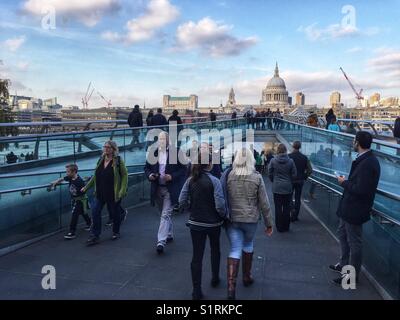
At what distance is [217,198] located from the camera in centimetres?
450

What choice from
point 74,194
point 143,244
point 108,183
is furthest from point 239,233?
point 74,194

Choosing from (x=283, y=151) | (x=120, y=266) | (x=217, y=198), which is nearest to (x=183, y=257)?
(x=120, y=266)

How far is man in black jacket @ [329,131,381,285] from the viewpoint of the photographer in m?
4.59

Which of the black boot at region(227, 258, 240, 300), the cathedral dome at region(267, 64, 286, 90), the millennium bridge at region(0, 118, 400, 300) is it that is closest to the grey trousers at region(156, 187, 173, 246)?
the millennium bridge at region(0, 118, 400, 300)

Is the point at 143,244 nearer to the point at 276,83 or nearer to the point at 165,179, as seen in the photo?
the point at 165,179

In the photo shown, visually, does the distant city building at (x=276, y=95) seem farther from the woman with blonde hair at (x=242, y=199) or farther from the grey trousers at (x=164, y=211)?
the woman with blonde hair at (x=242, y=199)

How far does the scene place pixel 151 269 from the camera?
5.53 meters

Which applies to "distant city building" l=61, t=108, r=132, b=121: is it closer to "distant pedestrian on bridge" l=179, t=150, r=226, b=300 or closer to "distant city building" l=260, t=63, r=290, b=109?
"distant pedestrian on bridge" l=179, t=150, r=226, b=300

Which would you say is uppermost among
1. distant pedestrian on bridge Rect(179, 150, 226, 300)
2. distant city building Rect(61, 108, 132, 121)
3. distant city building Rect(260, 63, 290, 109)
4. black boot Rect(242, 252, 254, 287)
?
distant city building Rect(260, 63, 290, 109)

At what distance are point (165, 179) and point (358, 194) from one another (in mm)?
2948

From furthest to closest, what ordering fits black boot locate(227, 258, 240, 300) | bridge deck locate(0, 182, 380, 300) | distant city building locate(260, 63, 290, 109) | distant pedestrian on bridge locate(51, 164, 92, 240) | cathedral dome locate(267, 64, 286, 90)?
cathedral dome locate(267, 64, 286, 90) → distant city building locate(260, 63, 290, 109) → distant pedestrian on bridge locate(51, 164, 92, 240) → bridge deck locate(0, 182, 380, 300) → black boot locate(227, 258, 240, 300)

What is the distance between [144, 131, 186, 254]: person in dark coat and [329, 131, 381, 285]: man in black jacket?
8.52ft

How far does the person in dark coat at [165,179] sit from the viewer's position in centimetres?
641
